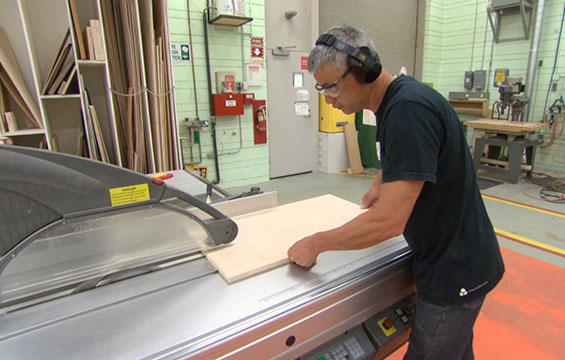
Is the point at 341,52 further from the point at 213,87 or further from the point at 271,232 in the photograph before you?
the point at 213,87

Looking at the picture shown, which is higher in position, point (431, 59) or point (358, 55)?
point (431, 59)

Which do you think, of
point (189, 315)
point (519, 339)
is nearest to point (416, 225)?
point (189, 315)

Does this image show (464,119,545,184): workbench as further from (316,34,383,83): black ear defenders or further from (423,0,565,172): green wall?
(316,34,383,83): black ear defenders

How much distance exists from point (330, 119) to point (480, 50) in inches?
134

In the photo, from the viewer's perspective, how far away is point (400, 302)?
1.19 m

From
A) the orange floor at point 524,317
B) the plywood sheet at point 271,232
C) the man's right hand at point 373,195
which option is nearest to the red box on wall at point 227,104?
the plywood sheet at point 271,232

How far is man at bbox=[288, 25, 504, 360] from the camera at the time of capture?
33.6 inches

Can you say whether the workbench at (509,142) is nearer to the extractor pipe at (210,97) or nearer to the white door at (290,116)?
the white door at (290,116)

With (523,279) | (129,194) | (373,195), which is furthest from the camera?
(523,279)

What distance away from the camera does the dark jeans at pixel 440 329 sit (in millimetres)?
1028

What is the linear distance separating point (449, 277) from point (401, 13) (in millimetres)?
6314

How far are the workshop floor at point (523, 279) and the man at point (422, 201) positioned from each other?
0.95 m

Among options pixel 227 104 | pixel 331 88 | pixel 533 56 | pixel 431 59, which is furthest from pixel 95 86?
pixel 533 56

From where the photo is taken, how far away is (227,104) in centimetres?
409
